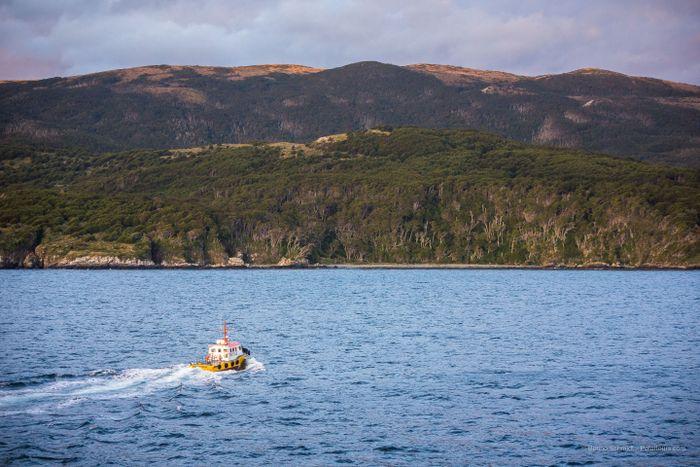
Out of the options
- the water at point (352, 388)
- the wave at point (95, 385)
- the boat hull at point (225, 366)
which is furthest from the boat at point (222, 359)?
the water at point (352, 388)

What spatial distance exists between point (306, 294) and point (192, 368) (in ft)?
308

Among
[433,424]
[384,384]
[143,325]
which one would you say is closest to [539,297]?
[143,325]

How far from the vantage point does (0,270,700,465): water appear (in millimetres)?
44938

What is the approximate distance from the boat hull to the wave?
41 cm

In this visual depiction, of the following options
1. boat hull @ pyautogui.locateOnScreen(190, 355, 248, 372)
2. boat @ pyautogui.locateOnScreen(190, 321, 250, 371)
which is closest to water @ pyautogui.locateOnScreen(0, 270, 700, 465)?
boat hull @ pyautogui.locateOnScreen(190, 355, 248, 372)

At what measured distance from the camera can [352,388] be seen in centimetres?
6109

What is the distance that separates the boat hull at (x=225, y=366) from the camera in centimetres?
6538

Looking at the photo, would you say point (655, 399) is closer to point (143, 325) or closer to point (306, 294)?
point (143, 325)

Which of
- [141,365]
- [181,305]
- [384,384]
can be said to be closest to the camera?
[384,384]

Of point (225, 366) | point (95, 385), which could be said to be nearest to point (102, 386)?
point (95, 385)

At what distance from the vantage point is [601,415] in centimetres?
5272

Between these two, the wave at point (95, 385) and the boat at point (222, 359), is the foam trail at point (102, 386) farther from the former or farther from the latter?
the boat at point (222, 359)

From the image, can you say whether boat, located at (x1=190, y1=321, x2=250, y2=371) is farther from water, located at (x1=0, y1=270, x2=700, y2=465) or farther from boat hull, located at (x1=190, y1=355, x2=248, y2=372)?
water, located at (x1=0, y1=270, x2=700, y2=465)

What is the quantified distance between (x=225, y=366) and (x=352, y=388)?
467 inches
